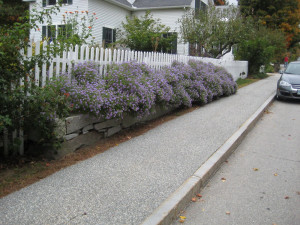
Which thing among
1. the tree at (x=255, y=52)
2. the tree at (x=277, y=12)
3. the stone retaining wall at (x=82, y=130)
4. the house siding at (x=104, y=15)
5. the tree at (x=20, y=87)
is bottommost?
the stone retaining wall at (x=82, y=130)

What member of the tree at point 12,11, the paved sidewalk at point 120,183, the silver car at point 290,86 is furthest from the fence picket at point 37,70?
the tree at point 12,11

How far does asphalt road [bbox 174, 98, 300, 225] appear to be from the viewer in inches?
132

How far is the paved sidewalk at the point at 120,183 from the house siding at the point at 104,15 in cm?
1221

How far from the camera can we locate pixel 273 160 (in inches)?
207

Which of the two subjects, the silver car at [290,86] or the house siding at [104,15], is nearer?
the silver car at [290,86]

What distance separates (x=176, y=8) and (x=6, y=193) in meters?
18.3

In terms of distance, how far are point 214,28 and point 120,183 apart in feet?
44.4

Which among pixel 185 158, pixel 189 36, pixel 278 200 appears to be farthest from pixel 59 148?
pixel 189 36

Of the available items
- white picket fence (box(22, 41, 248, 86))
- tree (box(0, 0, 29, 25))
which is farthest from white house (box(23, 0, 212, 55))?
white picket fence (box(22, 41, 248, 86))

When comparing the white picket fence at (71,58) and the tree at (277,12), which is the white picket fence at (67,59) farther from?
the tree at (277,12)

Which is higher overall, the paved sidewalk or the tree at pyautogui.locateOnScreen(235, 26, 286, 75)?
the tree at pyautogui.locateOnScreen(235, 26, 286, 75)

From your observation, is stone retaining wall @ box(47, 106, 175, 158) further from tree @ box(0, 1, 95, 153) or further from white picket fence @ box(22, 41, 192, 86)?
white picket fence @ box(22, 41, 192, 86)

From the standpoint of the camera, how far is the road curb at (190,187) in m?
3.03

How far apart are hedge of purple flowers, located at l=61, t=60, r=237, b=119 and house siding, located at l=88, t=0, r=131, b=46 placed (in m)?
10.1
